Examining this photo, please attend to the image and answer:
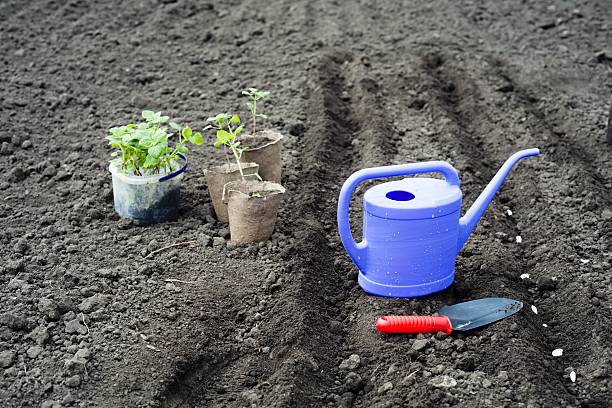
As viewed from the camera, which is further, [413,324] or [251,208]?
[251,208]

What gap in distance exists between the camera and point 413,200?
3584 millimetres

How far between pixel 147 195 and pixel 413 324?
166 centimetres

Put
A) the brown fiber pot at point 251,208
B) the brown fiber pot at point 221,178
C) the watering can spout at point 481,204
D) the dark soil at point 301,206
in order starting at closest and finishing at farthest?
the dark soil at point 301,206 < the watering can spout at point 481,204 < the brown fiber pot at point 251,208 < the brown fiber pot at point 221,178

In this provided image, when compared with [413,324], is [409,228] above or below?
above

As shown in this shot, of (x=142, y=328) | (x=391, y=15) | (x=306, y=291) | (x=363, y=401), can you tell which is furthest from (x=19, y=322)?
(x=391, y=15)

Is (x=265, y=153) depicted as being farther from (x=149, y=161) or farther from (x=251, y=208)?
(x=149, y=161)

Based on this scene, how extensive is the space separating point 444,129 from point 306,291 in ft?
6.91

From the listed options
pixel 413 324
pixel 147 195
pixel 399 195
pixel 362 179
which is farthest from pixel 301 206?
pixel 413 324

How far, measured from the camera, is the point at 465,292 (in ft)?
12.7

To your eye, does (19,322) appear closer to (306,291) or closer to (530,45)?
(306,291)

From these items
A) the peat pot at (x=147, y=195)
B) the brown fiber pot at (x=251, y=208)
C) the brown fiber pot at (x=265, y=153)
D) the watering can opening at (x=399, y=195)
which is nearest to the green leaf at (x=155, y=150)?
the peat pot at (x=147, y=195)

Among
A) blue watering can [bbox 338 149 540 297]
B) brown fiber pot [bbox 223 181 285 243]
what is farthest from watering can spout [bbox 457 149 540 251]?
brown fiber pot [bbox 223 181 285 243]

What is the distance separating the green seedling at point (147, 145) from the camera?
4145 mm

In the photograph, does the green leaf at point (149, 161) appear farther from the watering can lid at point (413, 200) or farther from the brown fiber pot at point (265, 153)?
the watering can lid at point (413, 200)
